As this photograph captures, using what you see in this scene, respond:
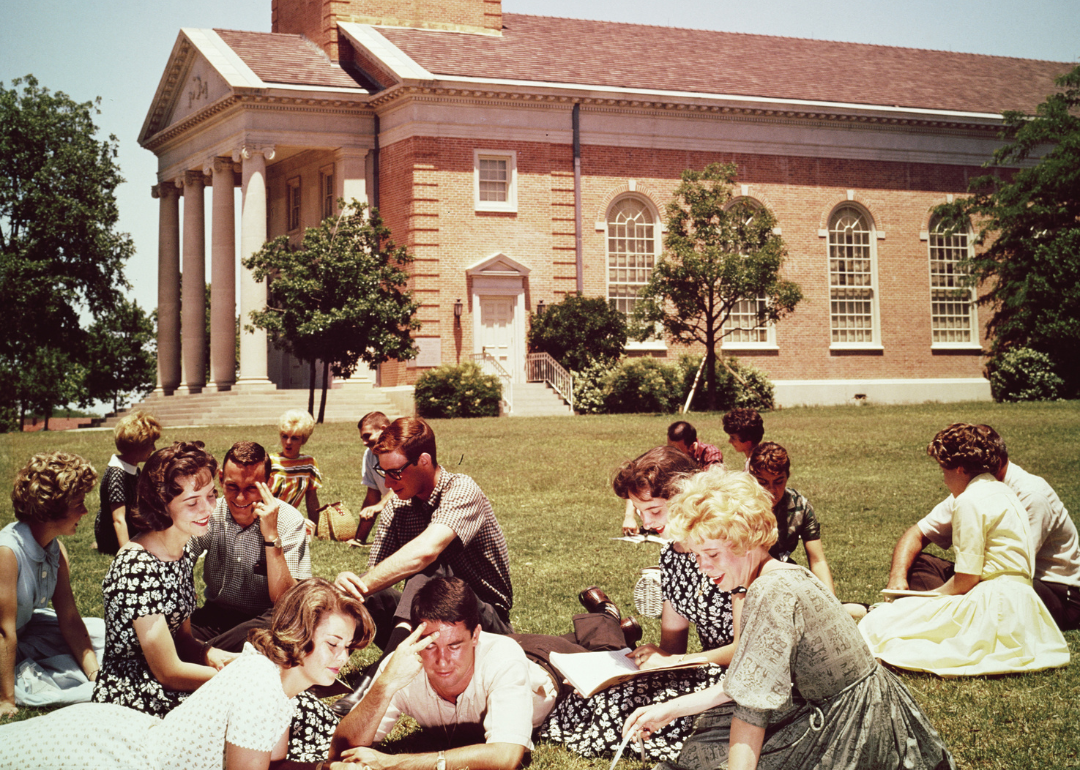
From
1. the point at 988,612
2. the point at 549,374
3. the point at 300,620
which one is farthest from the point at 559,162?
the point at 300,620

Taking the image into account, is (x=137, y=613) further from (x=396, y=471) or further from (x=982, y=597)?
(x=982, y=597)

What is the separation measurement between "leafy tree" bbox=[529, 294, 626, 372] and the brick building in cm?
107

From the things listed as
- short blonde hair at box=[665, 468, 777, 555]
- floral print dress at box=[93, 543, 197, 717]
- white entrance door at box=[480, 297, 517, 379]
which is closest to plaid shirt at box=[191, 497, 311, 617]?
floral print dress at box=[93, 543, 197, 717]

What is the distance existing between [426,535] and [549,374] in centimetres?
2797

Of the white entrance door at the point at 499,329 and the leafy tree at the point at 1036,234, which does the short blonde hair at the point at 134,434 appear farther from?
the leafy tree at the point at 1036,234

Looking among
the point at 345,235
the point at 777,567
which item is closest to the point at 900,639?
the point at 777,567

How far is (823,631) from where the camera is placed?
3.81 meters

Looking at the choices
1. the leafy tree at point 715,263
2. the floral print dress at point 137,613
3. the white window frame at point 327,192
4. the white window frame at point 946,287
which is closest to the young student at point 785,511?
the floral print dress at point 137,613

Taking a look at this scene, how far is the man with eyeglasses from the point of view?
5547mm

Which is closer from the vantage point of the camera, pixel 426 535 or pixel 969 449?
pixel 426 535

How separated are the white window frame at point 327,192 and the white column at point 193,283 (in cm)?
511

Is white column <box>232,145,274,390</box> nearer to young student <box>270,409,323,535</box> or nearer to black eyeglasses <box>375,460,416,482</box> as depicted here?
young student <box>270,409,323,535</box>

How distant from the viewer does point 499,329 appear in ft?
115

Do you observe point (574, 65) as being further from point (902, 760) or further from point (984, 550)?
point (902, 760)
